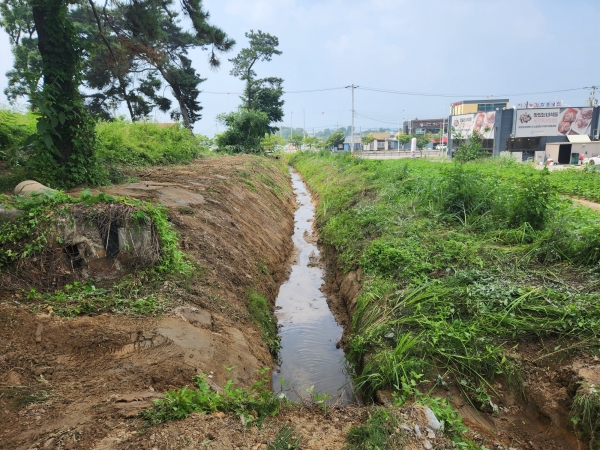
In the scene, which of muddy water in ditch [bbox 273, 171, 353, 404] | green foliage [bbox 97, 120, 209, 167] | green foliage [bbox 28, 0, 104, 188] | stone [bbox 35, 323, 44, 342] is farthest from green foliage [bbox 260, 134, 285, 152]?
stone [bbox 35, 323, 44, 342]

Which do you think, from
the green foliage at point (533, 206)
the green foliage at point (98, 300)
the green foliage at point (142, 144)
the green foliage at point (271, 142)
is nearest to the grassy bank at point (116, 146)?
the green foliage at point (142, 144)

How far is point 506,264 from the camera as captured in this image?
6.34 meters

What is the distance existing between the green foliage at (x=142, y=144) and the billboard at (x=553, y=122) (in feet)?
116

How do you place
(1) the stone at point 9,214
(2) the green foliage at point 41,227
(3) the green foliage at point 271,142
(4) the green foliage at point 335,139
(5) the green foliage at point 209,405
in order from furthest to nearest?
(4) the green foliage at point 335,139, (3) the green foliage at point 271,142, (1) the stone at point 9,214, (2) the green foliage at point 41,227, (5) the green foliage at point 209,405

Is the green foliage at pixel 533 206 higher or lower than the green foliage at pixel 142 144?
lower

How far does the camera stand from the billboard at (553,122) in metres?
39.5

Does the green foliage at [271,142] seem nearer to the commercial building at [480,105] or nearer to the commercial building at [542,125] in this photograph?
the commercial building at [542,125]

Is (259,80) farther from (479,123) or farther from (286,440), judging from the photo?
(286,440)

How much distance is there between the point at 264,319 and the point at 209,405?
11.6 ft

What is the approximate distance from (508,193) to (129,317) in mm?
8425

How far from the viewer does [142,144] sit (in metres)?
15.0

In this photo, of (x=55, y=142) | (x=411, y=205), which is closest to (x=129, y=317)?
(x=55, y=142)

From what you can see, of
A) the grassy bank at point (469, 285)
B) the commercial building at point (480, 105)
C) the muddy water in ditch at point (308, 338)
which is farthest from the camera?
the commercial building at point (480, 105)

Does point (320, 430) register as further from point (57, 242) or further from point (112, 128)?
point (112, 128)
